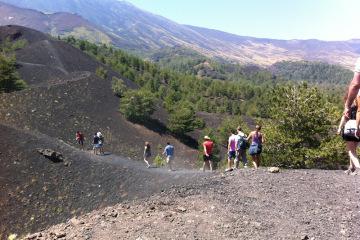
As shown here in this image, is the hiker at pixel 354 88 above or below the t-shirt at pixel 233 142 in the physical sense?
above

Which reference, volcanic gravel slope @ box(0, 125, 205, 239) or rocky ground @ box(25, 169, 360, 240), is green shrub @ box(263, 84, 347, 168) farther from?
rocky ground @ box(25, 169, 360, 240)

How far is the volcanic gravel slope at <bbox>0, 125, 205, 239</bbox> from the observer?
2331 centimetres

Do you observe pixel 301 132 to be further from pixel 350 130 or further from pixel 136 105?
pixel 136 105

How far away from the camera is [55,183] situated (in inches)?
1074

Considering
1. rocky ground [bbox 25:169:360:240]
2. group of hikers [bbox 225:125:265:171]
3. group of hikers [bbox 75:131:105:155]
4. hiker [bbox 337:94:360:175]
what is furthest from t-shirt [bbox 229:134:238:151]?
group of hikers [bbox 75:131:105:155]

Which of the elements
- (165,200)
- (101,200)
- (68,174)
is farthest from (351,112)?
(68,174)

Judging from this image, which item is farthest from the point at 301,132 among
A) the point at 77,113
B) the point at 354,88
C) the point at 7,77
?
the point at 7,77

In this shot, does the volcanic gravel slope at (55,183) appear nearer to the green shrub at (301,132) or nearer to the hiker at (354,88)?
the green shrub at (301,132)

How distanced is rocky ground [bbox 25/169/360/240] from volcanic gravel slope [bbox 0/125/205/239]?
539 cm

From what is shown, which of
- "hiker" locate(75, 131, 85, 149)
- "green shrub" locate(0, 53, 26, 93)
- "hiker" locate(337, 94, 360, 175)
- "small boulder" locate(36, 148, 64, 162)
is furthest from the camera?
"green shrub" locate(0, 53, 26, 93)

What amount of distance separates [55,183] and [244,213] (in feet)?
60.1

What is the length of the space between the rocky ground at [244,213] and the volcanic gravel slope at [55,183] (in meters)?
5.39

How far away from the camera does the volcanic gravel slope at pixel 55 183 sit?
23312mm

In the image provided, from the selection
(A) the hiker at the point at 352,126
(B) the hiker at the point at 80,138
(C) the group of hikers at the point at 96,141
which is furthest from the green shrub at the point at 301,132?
(A) the hiker at the point at 352,126
